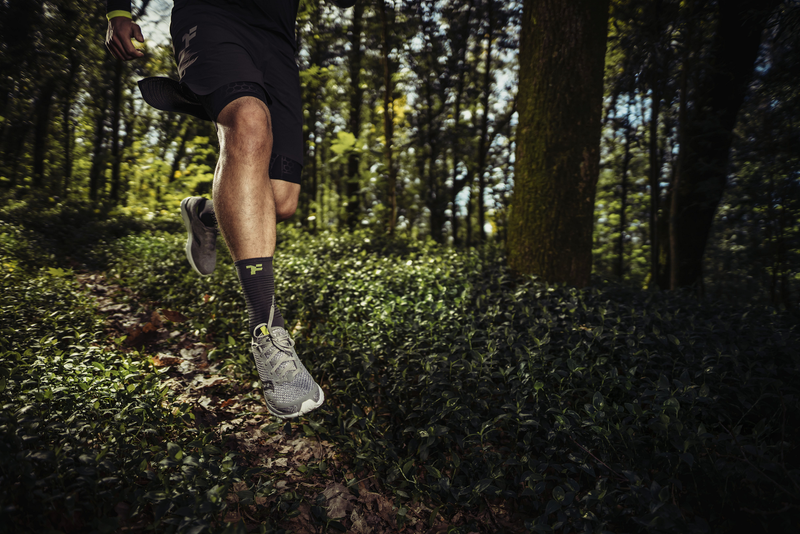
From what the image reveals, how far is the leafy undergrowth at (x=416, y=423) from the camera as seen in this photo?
1.33m

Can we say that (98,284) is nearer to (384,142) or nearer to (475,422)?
(475,422)

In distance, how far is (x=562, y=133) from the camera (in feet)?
12.1

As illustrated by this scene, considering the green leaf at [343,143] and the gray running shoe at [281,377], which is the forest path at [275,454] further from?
the green leaf at [343,143]

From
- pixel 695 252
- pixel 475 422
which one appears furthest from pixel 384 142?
pixel 475 422

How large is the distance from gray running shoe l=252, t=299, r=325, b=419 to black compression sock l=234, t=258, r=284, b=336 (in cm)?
4

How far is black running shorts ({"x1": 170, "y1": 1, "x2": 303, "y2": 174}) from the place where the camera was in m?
1.74

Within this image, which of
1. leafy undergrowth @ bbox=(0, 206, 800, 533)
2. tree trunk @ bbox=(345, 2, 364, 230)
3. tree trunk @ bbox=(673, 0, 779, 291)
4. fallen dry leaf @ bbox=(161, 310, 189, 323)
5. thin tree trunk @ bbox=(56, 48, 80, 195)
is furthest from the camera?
thin tree trunk @ bbox=(56, 48, 80, 195)

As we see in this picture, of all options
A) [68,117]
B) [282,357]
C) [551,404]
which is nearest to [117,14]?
[282,357]

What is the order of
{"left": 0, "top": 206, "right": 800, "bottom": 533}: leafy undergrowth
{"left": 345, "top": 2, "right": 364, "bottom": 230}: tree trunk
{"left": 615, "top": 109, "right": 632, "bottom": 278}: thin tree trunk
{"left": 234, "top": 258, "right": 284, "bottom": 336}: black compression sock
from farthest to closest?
{"left": 615, "top": 109, "right": 632, "bottom": 278}: thin tree trunk → {"left": 345, "top": 2, "right": 364, "bottom": 230}: tree trunk → {"left": 234, "top": 258, "right": 284, "bottom": 336}: black compression sock → {"left": 0, "top": 206, "right": 800, "bottom": 533}: leafy undergrowth

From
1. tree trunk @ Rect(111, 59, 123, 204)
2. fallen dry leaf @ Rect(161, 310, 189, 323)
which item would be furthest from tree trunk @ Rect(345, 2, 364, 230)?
tree trunk @ Rect(111, 59, 123, 204)

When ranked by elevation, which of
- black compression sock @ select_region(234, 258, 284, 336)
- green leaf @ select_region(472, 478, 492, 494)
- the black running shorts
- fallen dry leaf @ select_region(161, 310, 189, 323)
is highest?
the black running shorts

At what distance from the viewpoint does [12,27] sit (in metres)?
6.95

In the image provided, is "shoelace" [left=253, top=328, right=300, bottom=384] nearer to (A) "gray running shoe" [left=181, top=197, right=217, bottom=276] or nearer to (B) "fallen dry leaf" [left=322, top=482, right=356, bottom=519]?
(B) "fallen dry leaf" [left=322, top=482, right=356, bottom=519]

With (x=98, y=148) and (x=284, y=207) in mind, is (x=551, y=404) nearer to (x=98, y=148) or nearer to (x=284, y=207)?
(x=284, y=207)
